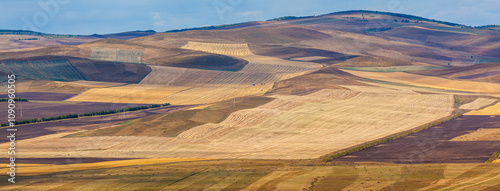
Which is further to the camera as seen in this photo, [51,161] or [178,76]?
[178,76]

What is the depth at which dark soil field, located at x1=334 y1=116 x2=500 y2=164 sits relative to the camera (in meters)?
41.3

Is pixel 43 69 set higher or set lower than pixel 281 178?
higher

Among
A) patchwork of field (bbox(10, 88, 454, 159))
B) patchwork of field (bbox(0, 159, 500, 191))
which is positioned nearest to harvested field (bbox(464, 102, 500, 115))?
patchwork of field (bbox(10, 88, 454, 159))

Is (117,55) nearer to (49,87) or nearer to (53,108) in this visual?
(49,87)

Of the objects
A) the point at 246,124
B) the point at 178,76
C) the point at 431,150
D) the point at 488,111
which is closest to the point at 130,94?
the point at 178,76

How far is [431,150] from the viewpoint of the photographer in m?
45.5

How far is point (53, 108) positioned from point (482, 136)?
6244 centimetres

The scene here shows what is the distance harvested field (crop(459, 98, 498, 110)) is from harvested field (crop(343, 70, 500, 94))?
12.4 metres

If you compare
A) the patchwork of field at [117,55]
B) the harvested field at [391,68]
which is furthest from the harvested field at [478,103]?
the patchwork of field at [117,55]

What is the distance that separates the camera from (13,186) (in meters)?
31.5

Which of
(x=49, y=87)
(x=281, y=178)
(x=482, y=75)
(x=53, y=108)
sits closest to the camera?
(x=281, y=178)

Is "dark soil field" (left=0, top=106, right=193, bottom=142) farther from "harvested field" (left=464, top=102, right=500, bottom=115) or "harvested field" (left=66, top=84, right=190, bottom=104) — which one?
"harvested field" (left=464, top=102, right=500, bottom=115)

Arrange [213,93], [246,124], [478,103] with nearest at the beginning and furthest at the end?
[246,124] → [478,103] → [213,93]

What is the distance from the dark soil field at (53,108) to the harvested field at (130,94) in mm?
6056
